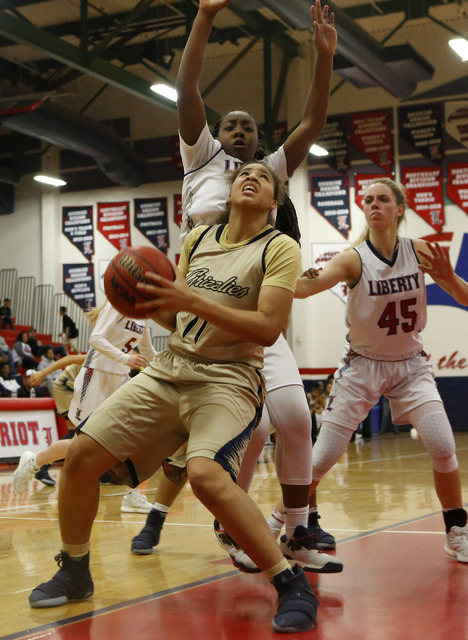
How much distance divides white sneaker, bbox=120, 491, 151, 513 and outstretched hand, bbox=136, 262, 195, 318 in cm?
343

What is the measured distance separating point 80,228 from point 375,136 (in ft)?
26.8

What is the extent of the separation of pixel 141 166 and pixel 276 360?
18086 millimetres

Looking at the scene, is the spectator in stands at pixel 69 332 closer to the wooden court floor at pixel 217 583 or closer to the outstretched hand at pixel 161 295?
the wooden court floor at pixel 217 583

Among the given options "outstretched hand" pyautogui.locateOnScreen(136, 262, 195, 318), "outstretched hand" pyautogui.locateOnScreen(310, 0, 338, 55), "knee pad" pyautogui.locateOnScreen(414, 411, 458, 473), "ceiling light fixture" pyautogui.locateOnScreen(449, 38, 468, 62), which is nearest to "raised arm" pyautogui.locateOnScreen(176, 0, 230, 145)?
"outstretched hand" pyautogui.locateOnScreen(310, 0, 338, 55)

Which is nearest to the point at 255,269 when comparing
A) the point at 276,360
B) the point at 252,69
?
the point at 276,360

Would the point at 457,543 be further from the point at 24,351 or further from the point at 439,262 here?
the point at 24,351

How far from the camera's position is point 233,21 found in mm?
18578

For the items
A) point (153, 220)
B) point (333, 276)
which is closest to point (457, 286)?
point (333, 276)

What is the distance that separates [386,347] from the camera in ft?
13.6

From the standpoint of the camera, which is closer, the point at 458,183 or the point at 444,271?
the point at 444,271

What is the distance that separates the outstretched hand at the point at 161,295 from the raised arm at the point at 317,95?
1.40 metres

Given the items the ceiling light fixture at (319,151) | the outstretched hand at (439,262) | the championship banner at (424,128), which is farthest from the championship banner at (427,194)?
the outstretched hand at (439,262)

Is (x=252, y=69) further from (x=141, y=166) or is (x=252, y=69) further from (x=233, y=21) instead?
(x=141, y=166)

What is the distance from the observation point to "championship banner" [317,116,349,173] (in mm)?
19359
